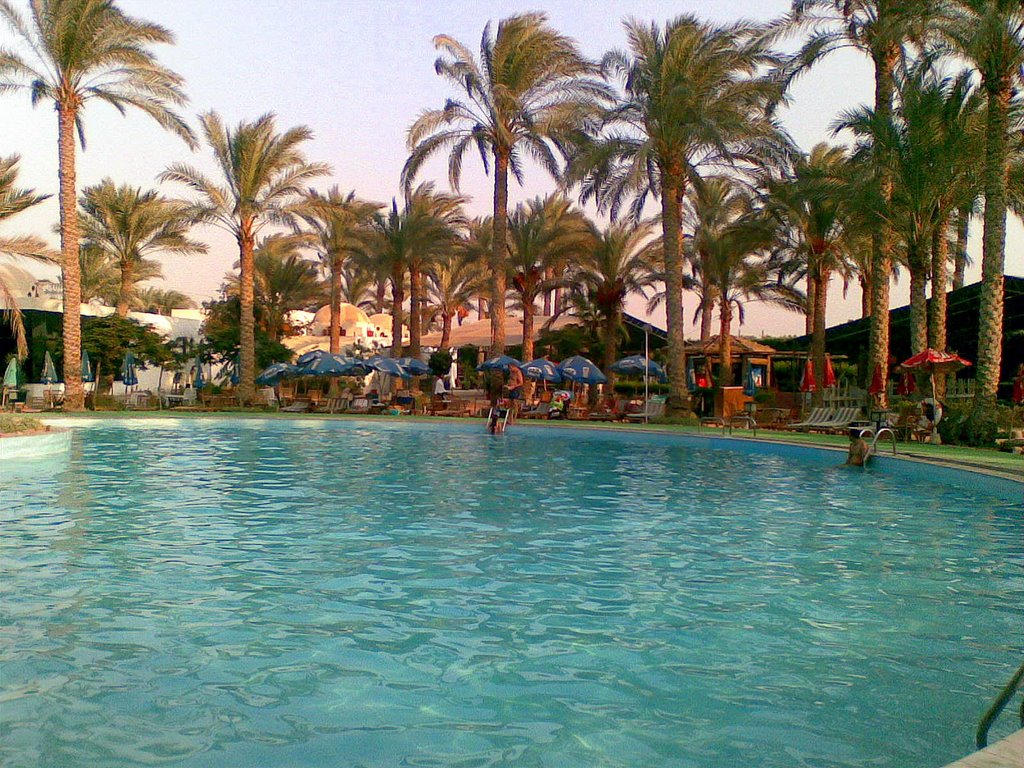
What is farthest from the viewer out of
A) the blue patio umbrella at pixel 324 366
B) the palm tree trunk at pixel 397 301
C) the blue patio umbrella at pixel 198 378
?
the palm tree trunk at pixel 397 301

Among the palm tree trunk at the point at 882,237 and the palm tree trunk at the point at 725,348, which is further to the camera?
the palm tree trunk at the point at 725,348

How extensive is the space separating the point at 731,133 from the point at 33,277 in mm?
30358

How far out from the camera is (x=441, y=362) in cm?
4194

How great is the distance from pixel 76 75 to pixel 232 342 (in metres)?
13.1

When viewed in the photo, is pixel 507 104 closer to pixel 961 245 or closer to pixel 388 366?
pixel 388 366

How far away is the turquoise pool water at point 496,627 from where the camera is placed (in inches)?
148

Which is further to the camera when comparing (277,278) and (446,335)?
(446,335)

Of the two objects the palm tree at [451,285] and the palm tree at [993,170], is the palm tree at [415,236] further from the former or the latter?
the palm tree at [993,170]

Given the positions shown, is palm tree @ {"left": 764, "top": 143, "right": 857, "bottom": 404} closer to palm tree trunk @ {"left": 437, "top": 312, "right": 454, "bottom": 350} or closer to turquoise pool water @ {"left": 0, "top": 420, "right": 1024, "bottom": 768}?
turquoise pool water @ {"left": 0, "top": 420, "right": 1024, "bottom": 768}

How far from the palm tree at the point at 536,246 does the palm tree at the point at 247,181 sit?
805 cm

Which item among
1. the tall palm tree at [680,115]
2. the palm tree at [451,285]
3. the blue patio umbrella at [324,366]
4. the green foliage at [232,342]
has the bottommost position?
the blue patio umbrella at [324,366]

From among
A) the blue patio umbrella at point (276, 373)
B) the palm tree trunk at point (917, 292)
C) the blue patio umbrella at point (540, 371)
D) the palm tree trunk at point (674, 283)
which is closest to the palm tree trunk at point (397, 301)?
the blue patio umbrella at point (276, 373)

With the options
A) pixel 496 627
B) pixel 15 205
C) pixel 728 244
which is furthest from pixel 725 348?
pixel 496 627

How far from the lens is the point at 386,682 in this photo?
441cm
